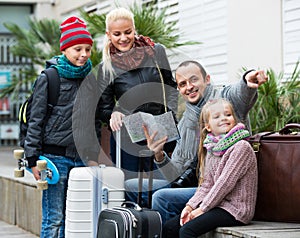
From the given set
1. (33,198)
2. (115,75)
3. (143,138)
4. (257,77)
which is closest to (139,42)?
(115,75)

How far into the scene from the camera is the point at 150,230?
4.95 m

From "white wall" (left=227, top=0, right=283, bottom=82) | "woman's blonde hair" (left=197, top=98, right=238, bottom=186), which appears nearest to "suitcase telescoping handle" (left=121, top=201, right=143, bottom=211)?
"woman's blonde hair" (left=197, top=98, right=238, bottom=186)

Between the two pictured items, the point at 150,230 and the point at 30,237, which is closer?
the point at 150,230

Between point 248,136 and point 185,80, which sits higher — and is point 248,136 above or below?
below

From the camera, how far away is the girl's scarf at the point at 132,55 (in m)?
5.50

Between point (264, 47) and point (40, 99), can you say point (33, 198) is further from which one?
point (264, 47)

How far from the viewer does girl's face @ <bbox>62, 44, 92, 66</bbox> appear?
565cm

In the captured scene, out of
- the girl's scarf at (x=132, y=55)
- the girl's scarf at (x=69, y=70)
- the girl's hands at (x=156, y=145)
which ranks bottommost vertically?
the girl's hands at (x=156, y=145)

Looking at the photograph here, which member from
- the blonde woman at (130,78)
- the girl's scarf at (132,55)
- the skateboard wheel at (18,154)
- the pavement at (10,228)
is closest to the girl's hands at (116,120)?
the blonde woman at (130,78)

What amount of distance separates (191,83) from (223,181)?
752 mm

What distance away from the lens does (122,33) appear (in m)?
5.46

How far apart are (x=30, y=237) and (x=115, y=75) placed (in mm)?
2706

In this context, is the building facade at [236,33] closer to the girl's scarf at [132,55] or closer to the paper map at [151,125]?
the girl's scarf at [132,55]

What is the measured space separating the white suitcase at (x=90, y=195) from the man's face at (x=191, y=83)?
27.1 inches
